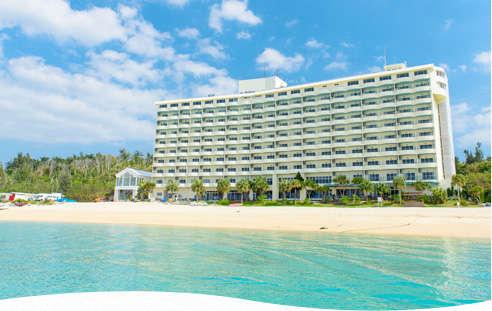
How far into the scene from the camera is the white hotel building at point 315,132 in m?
70.8

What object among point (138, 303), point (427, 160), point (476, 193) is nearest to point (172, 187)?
point (427, 160)

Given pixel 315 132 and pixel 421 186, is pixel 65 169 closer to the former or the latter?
pixel 315 132

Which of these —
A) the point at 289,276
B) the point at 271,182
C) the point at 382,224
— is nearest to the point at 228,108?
the point at 271,182

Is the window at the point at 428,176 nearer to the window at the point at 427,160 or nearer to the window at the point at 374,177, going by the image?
the window at the point at 427,160

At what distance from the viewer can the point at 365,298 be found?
9867mm

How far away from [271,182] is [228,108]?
2738 cm

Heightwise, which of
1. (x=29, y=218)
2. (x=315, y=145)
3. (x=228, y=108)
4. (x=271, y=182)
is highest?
(x=228, y=108)

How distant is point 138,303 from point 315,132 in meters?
79.9

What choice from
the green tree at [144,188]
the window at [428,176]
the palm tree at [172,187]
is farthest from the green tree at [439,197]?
the green tree at [144,188]

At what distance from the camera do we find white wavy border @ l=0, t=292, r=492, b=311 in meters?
4.50

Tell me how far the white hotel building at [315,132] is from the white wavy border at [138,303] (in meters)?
72.3

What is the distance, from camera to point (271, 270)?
13570 millimetres

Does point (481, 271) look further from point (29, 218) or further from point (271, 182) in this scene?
point (271, 182)

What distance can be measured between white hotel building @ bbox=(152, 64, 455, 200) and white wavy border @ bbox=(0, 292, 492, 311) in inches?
2845
